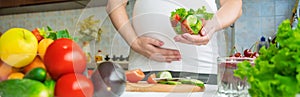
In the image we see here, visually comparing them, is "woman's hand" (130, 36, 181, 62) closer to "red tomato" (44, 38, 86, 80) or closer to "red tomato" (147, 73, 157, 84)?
"red tomato" (147, 73, 157, 84)

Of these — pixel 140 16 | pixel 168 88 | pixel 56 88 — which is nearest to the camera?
pixel 56 88

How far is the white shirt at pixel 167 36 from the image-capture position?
26.3 inches

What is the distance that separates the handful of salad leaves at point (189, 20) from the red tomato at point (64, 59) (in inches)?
9.3

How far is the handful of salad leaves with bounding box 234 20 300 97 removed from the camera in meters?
0.22

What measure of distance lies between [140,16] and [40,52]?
1.27 ft

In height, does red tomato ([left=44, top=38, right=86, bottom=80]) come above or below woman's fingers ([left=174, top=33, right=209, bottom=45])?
below

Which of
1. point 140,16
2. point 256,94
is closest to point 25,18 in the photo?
point 140,16

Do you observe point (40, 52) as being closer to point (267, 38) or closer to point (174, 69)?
point (174, 69)

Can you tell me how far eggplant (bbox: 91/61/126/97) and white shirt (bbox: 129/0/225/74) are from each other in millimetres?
230

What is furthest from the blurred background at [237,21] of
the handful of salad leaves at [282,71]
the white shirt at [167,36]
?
the handful of salad leaves at [282,71]

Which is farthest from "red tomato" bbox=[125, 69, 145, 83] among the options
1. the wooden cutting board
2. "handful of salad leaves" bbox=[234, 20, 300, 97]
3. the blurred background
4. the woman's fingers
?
the blurred background

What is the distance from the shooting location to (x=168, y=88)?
1.94 feet

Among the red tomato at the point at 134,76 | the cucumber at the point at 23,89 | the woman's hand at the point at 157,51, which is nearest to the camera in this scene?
the cucumber at the point at 23,89

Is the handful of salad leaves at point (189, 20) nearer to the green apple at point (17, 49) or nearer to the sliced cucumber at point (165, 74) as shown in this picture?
the sliced cucumber at point (165, 74)
